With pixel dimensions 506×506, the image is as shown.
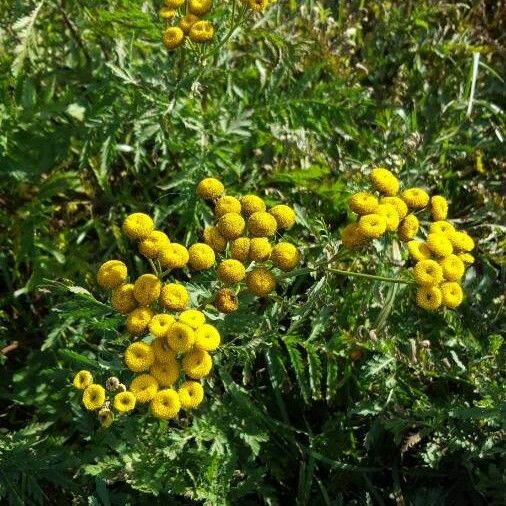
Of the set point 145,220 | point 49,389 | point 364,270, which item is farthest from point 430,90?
point 49,389

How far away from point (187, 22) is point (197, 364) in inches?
65.8

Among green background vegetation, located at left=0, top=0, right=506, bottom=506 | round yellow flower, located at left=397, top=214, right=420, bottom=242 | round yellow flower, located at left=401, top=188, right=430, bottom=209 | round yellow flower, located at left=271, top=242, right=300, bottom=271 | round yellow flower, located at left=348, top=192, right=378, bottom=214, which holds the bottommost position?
green background vegetation, located at left=0, top=0, right=506, bottom=506

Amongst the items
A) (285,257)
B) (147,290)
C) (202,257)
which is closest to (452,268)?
(285,257)

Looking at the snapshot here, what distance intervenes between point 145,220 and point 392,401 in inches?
67.5

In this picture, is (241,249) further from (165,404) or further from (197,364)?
(165,404)

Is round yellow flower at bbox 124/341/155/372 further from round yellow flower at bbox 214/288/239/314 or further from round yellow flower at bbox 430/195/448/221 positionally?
round yellow flower at bbox 430/195/448/221

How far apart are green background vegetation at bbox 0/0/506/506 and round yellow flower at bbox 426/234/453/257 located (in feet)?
1.35

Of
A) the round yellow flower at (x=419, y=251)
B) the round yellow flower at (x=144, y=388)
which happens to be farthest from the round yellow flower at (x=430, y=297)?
the round yellow flower at (x=144, y=388)

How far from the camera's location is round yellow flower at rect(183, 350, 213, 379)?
2.49 m

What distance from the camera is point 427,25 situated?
15.7 feet

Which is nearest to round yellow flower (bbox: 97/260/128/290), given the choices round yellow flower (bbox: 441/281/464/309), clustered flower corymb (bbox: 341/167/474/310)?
clustered flower corymb (bbox: 341/167/474/310)

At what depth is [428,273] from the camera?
8.82ft

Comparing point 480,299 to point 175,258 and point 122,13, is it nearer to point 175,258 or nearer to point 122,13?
point 175,258

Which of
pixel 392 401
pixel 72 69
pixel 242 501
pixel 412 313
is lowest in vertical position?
pixel 242 501
